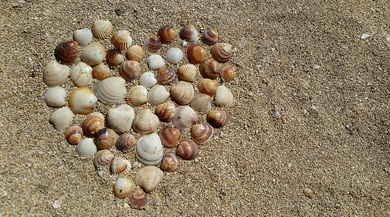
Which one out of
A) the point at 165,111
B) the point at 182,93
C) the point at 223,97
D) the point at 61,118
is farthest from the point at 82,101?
the point at 223,97

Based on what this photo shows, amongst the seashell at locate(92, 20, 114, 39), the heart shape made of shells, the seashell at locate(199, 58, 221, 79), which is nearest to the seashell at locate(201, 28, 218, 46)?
the heart shape made of shells

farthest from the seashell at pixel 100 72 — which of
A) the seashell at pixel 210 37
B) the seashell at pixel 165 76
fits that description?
the seashell at pixel 210 37

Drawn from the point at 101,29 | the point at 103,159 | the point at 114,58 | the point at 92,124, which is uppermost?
the point at 101,29

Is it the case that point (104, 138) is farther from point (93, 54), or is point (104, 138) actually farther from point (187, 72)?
point (187, 72)

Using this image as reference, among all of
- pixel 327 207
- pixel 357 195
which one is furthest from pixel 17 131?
pixel 357 195

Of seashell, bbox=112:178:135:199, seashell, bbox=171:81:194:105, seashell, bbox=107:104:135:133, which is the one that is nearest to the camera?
seashell, bbox=112:178:135:199

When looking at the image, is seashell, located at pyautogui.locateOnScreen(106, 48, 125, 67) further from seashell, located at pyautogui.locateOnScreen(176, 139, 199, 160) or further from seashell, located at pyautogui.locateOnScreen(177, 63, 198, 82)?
seashell, located at pyautogui.locateOnScreen(176, 139, 199, 160)
